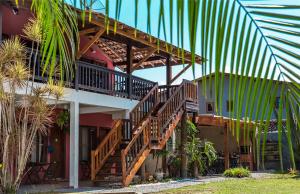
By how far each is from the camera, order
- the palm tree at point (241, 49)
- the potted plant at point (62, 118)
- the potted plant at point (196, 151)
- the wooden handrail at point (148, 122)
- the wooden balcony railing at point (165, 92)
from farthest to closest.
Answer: the potted plant at point (196, 151)
the wooden balcony railing at point (165, 92)
the potted plant at point (62, 118)
the wooden handrail at point (148, 122)
the palm tree at point (241, 49)

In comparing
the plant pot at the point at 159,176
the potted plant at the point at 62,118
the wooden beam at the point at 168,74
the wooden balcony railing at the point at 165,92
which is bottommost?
the plant pot at the point at 159,176

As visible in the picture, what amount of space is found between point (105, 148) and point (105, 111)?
5.41ft

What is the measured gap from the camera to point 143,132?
16203 mm

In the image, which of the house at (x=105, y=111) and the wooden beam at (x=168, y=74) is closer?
the house at (x=105, y=111)

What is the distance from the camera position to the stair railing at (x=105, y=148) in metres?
15.7

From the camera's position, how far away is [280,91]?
965 mm

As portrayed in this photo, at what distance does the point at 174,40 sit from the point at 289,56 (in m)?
0.23

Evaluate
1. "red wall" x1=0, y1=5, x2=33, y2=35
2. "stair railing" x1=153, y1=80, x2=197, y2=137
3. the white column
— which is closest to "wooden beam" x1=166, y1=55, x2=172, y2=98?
"stair railing" x1=153, y1=80, x2=197, y2=137

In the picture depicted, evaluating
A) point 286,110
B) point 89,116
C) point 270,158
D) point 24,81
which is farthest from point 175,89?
point 286,110

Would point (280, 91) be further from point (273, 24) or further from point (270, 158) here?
point (270, 158)

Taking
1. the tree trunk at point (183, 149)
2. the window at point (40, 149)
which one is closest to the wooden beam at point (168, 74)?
the tree trunk at point (183, 149)

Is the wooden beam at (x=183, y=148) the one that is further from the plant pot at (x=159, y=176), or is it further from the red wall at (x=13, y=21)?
the red wall at (x=13, y=21)

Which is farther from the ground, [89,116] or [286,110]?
[89,116]

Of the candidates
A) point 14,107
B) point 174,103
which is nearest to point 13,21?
point 14,107
